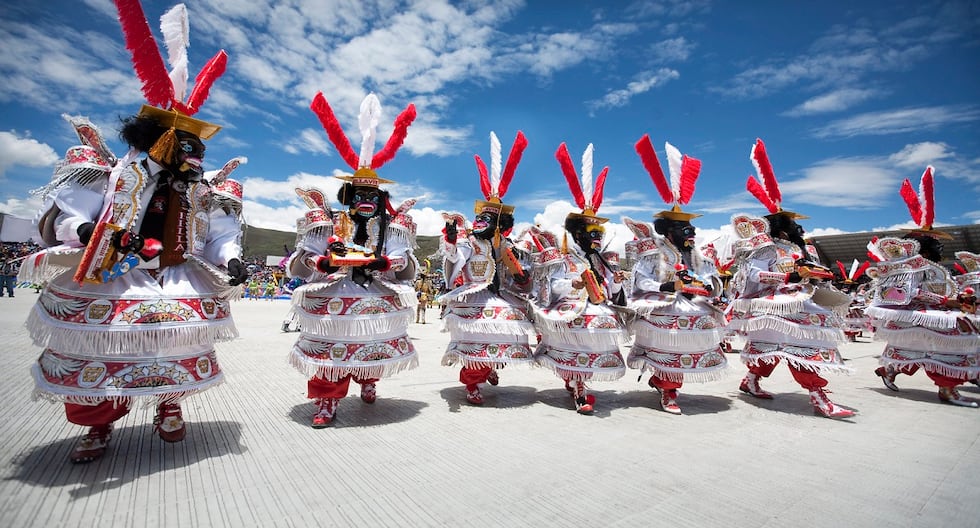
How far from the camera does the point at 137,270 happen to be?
289cm

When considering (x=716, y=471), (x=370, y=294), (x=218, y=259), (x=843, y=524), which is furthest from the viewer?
(x=370, y=294)

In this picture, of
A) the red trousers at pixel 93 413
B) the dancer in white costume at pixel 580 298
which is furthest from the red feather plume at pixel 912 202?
the red trousers at pixel 93 413

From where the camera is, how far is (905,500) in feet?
8.52

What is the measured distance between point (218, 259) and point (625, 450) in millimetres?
3299

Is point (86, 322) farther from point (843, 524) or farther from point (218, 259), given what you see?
point (843, 524)

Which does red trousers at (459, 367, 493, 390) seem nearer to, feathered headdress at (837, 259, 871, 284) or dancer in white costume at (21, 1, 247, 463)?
dancer in white costume at (21, 1, 247, 463)

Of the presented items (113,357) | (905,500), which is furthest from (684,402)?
(113,357)

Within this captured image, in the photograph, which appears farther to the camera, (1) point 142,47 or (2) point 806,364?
(2) point 806,364

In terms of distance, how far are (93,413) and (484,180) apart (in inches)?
150

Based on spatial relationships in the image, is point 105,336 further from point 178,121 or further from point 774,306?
point 774,306

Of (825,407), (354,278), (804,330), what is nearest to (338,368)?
(354,278)

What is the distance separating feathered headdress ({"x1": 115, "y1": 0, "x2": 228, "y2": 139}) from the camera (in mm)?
2834

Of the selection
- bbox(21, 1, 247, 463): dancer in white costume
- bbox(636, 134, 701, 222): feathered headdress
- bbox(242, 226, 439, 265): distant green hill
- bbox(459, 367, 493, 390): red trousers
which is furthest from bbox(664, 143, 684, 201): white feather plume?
bbox(242, 226, 439, 265): distant green hill

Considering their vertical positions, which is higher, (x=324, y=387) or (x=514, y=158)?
(x=514, y=158)
